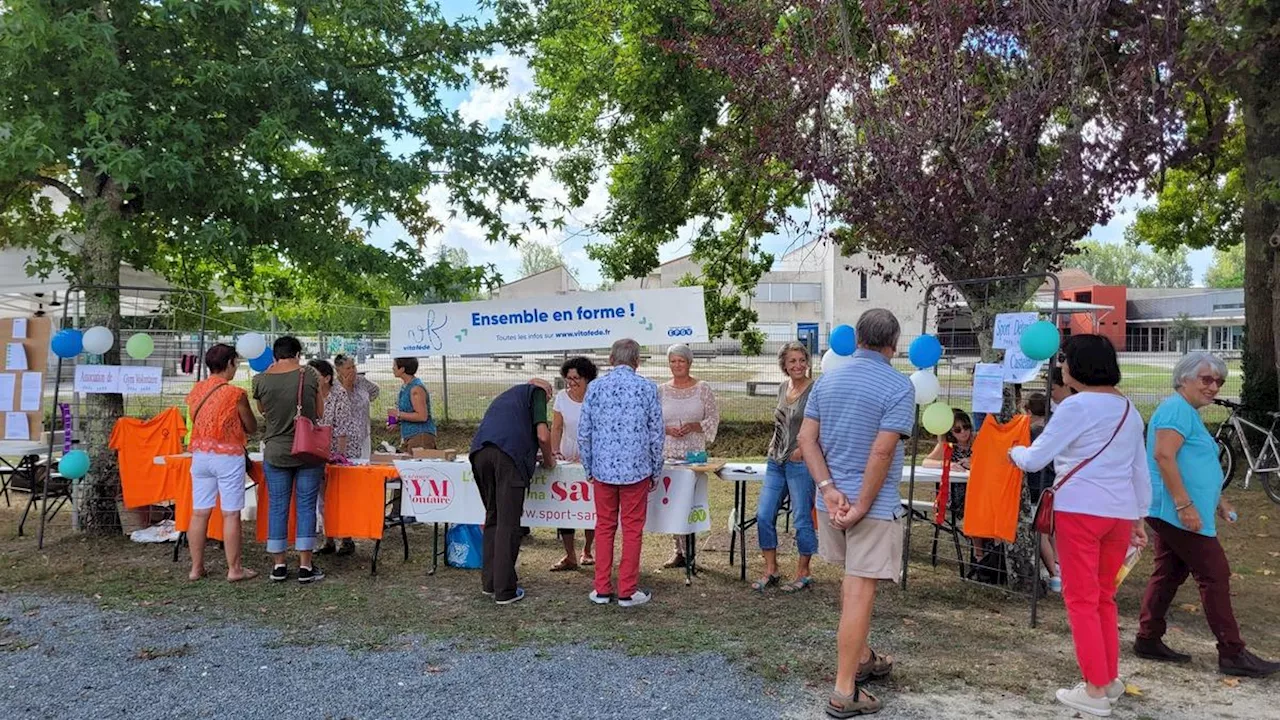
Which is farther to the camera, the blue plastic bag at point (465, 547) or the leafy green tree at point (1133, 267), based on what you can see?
the leafy green tree at point (1133, 267)

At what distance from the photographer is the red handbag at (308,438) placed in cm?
573

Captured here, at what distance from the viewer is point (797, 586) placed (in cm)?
581

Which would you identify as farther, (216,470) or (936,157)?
(936,157)

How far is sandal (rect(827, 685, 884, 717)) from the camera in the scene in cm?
369

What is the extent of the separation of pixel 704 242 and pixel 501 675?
8.37m

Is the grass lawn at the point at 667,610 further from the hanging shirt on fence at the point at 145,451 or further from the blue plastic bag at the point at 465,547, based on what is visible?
the hanging shirt on fence at the point at 145,451

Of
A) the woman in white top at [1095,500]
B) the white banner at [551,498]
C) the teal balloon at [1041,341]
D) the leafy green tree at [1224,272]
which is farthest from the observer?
the leafy green tree at [1224,272]

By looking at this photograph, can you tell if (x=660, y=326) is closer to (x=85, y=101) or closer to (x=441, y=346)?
(x=441, y=346)

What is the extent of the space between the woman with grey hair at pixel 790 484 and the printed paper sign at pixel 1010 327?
117 centimetres

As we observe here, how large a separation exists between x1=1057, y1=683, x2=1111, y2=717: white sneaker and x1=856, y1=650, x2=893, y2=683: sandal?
71cm

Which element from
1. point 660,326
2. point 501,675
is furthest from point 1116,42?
point 501,675

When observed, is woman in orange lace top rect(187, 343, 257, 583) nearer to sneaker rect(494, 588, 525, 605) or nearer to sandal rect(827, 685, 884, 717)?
sneaker rect(494, 588, 525, 605)

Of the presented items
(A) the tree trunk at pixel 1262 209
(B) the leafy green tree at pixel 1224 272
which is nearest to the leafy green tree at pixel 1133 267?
(B) the leafy green tree at pixel 1224 272

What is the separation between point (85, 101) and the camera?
6242mm
